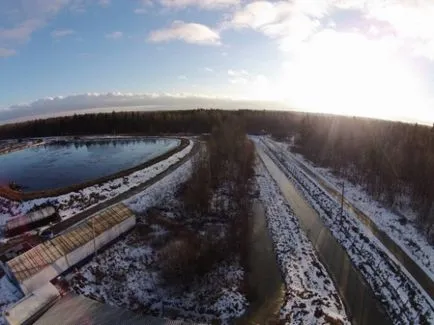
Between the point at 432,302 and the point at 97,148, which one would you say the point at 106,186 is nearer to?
the point at 432,302

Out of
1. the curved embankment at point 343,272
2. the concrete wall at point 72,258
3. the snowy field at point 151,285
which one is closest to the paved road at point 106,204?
the concrete wall at point 72,258

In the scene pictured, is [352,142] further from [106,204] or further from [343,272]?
[106,204]

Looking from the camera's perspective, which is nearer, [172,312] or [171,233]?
[172,312]

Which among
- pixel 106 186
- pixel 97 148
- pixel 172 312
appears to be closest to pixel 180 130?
pixel 97 148

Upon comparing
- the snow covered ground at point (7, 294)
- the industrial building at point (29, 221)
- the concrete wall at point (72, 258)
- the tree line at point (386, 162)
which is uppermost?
the tree line at point (386, 162)

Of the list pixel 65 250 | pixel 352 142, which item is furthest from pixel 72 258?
pixel 352 142

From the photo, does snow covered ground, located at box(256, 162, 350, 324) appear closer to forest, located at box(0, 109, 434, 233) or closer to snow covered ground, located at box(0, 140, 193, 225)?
forest, located at box(0, 109, 434, 233)

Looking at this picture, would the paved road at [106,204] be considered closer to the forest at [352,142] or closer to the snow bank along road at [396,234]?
the snow bank along road at [396,234]
